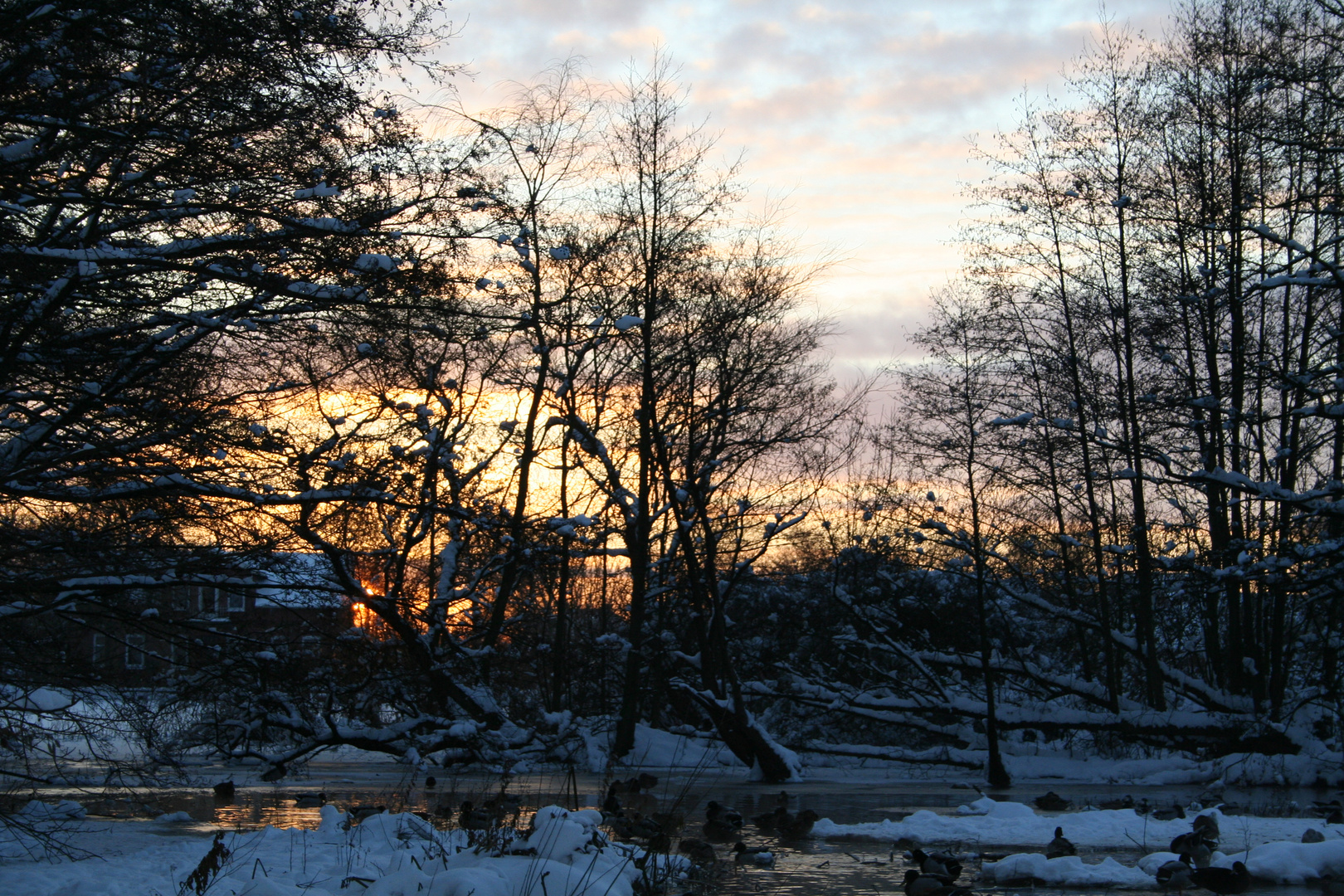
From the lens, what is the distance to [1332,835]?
8867mm

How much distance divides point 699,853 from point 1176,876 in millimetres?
3282

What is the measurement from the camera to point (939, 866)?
7520 millimetres

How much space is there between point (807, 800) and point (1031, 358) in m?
9.76

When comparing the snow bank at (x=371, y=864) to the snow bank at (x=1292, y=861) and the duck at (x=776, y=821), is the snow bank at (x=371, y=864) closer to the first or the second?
the duck at (x=776, y=821)

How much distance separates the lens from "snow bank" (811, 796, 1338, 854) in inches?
365

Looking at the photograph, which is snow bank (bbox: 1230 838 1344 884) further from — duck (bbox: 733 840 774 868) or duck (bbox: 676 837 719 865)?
duck (bbox: 676 837 719 865)

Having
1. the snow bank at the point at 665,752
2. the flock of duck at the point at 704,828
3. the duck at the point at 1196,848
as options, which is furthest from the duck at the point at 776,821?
the snow bank at the point at 665,752

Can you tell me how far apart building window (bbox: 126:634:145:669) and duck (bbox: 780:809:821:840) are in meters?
5.77

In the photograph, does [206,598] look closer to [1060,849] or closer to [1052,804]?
[1060,849]

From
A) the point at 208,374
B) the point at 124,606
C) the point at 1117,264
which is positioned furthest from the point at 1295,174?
the point at 124,606

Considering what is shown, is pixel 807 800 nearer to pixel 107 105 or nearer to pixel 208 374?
pixel 208 374

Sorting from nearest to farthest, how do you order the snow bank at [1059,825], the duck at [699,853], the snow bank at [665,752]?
1. the duck at [699,853]
2. the snow bank at [1059,825]
3. the snow bank at [665,752]

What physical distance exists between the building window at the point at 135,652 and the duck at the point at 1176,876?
7.32 metres

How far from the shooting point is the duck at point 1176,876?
7078 mm
